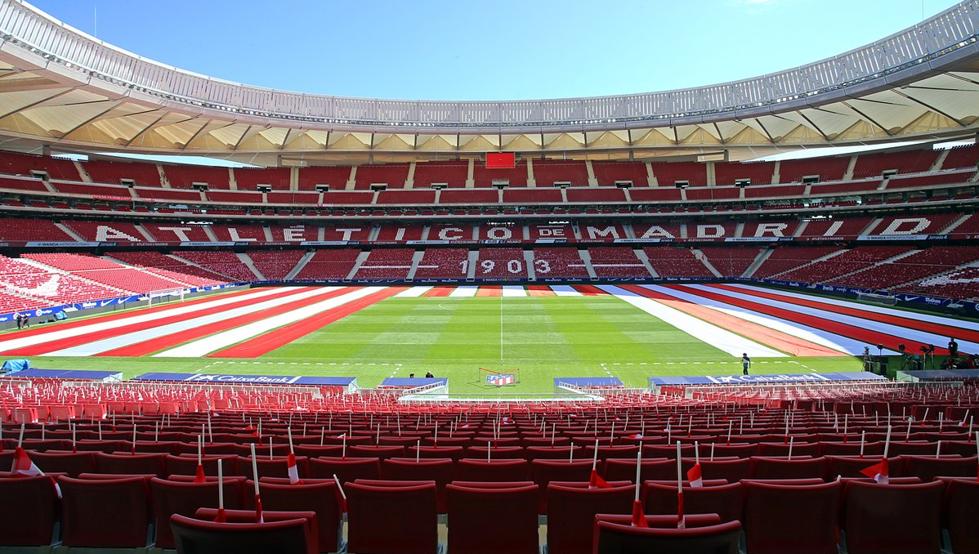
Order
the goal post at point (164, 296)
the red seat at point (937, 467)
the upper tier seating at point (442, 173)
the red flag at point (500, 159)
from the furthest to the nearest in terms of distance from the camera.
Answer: the upper tier seating at point (442, 173)
the red flag at point (500, 159)
the goal post at point (164, 296)
the red seat at point (937, 467)

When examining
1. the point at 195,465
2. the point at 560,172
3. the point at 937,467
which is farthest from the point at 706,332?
the point at 560,172

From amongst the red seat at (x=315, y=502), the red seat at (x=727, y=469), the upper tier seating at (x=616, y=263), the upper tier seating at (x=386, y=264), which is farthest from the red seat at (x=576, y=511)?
the upper tier seating at (x=616, y=263)

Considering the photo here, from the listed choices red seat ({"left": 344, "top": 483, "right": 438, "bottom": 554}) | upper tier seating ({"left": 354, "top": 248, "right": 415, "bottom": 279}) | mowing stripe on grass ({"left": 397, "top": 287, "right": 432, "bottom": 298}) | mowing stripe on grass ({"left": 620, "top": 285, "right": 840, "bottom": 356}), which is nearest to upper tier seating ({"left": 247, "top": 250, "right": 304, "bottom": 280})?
upper tier seating ({"left": 354, "top": 248, "right": 415, "bottom": 279})

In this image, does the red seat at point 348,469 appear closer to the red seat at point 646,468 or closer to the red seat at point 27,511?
the red seat at point 27,511

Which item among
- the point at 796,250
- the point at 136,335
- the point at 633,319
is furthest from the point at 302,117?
the point at 796,250

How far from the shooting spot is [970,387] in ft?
53.1

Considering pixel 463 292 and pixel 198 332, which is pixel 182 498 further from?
pixel 463 292

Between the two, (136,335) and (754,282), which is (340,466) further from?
(754,282)

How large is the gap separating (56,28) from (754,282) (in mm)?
59715

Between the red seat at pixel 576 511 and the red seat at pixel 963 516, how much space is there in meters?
2.05

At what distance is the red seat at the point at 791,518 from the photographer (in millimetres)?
3377

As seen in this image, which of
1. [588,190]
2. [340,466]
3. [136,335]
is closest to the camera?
[340,466]

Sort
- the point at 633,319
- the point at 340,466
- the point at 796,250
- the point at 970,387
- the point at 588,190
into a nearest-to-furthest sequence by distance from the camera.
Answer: the point at 340,466, the point at 970,387, the point at 633,319, the point at 796,250, the point at 588,190

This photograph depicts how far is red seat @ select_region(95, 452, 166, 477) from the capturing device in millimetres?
4520
